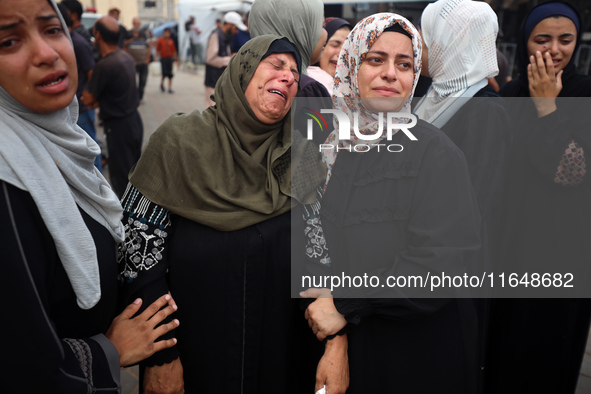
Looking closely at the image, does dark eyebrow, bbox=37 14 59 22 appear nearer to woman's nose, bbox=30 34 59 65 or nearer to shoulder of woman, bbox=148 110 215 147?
woman's nose, bbox=30 34 59 65

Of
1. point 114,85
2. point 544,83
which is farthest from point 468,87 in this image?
point 114,85

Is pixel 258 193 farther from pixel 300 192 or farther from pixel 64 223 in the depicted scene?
pixel 64 223

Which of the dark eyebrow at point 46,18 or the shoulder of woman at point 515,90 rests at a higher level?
the dark eyebrow at point 46,18

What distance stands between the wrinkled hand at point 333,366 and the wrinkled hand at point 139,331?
50 centimetres

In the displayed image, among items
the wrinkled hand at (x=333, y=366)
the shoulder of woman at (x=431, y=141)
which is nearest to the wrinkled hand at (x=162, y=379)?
the wrinkled hand at (x=333, y=366)

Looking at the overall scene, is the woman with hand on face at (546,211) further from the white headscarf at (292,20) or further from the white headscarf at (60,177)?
the white headscarf at (60,177)

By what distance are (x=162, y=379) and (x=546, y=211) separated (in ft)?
6.35

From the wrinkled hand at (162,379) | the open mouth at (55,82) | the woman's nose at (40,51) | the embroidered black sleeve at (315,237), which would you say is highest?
the woman's nose at (40,51)

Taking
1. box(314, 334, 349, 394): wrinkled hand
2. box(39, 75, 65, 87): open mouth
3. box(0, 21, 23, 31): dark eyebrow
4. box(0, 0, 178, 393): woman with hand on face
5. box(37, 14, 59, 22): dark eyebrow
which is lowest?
box(314, 334, 349, 394): wrinkled hand

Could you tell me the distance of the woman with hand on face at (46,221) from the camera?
3.45ft

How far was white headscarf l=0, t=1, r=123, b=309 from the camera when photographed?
1062mm

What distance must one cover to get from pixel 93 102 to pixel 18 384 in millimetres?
3931

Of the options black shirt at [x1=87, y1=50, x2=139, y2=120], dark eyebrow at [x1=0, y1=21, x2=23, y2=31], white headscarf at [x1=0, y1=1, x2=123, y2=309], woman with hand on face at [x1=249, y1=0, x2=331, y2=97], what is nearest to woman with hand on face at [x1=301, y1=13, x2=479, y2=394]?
white headscarf at [x1=0, y1=1, x2=123, y2=309]

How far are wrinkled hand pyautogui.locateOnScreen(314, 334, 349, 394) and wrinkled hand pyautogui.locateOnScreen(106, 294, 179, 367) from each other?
503 millimetres
